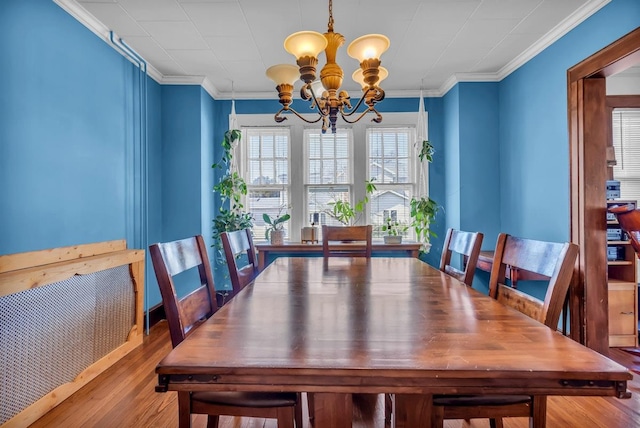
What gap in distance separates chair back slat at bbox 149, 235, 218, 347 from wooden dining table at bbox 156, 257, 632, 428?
146 mm

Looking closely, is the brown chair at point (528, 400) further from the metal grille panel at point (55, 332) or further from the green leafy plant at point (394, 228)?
the green leafy plant at point (394, 228)

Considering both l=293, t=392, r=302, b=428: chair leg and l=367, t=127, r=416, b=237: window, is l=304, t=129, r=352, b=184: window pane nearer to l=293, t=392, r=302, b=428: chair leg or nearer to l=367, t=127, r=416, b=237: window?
l=367, t=127, r=416, b=237: window

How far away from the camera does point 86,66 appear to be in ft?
8.14

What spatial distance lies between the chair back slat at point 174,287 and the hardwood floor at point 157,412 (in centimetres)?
86

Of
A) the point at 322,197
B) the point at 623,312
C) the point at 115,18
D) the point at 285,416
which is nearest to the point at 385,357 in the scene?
the point at 285,416

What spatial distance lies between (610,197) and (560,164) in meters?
0.64

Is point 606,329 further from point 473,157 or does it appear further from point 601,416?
point 473,157

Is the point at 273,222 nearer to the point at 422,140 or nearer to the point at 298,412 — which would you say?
the point at 422,140

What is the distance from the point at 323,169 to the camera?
424cm

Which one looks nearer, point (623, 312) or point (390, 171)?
point (623, 312)

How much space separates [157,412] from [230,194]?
92.1 inches

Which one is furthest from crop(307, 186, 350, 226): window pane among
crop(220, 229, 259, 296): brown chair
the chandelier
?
the chandelier

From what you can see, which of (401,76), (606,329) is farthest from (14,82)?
(606,329)

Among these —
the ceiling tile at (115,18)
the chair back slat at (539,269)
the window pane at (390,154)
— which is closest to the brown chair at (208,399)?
the chair back slat at (539,269)
